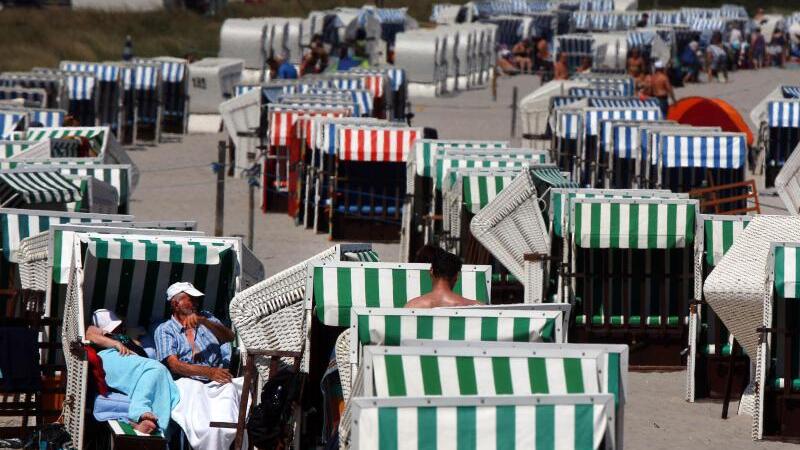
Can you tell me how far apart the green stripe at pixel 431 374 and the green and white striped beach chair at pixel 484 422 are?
0.53 meters

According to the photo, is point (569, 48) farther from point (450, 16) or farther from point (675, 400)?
point (675, 400)

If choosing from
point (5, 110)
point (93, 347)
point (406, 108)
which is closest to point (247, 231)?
point (5, 110)

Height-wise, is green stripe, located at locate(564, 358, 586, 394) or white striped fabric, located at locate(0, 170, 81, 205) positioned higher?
green stripe, located at locate(564, 358, 586, 394)

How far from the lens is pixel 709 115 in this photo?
2130 centimetres

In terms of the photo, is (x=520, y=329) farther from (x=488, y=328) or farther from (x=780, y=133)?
(x=780, y=133)

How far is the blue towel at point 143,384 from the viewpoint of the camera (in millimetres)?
8109

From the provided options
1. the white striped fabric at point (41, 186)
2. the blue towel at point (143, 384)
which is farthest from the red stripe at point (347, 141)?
the blue towel at point (143, 384)

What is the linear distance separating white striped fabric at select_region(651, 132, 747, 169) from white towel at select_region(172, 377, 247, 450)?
9.03 meters

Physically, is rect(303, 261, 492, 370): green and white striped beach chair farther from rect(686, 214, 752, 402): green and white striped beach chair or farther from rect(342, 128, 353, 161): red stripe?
rect(342, 128, 353, 161): red stripe

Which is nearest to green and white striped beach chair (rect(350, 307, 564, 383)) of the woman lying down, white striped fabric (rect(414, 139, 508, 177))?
the woman lying down

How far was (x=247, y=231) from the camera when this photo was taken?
17.5m

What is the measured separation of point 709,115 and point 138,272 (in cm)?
1326

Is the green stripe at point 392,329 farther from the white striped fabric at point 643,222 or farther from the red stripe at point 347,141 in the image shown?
the red stripe at point 347,141

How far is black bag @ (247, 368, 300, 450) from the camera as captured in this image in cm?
792
